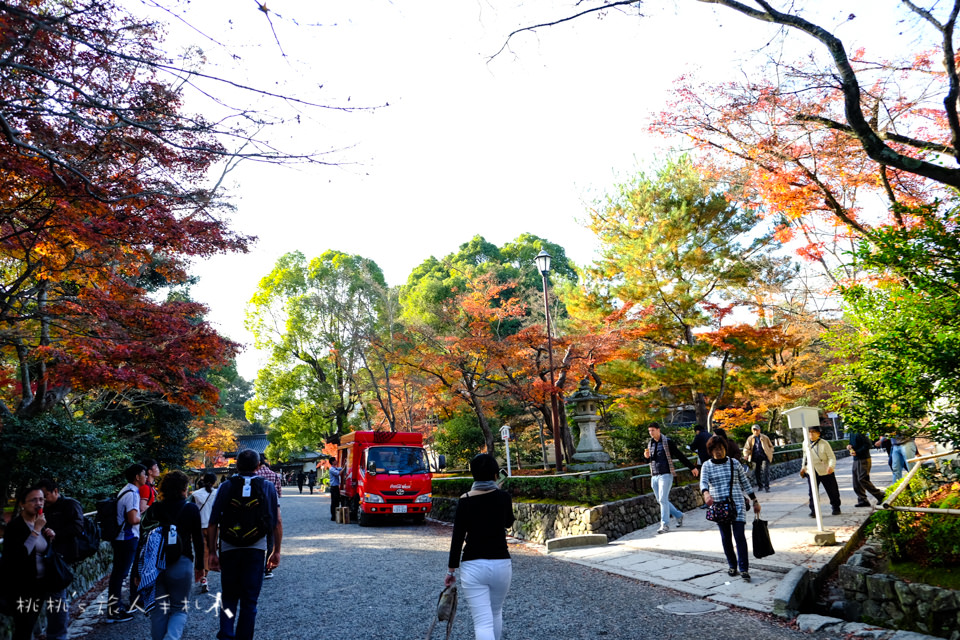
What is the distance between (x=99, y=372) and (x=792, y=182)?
11.5m

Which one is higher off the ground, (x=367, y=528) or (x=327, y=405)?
(x=327, y=405)

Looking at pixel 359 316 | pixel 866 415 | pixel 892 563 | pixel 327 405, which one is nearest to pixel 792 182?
pixel 866 415

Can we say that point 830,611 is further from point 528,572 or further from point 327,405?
point 327,405

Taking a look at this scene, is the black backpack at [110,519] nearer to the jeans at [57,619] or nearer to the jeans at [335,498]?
the jeans at [57,619]

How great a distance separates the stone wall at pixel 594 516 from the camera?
10.8 m

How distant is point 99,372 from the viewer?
8.48 m

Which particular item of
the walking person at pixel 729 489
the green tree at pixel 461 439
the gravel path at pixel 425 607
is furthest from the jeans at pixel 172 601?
the green tree at pixel 461 439

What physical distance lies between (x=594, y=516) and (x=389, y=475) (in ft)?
19.9

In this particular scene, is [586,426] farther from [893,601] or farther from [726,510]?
[893,601]

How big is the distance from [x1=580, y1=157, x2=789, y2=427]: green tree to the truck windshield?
7.49m


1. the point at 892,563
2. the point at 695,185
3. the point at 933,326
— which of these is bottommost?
the point at 892,563

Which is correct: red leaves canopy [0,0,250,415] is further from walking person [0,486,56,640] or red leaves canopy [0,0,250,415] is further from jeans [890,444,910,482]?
jeans [890,444,910,482]

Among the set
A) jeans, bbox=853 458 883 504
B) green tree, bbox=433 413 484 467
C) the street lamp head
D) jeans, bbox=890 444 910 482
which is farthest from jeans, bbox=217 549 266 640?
green tree, bbox=433 413 484 467

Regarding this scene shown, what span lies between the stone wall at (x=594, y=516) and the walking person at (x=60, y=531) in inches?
325
